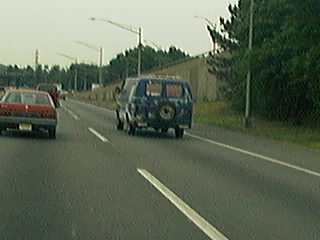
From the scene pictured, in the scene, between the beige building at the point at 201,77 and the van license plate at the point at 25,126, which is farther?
the beige building at the point at 201,77

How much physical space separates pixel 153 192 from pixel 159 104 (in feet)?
49.2

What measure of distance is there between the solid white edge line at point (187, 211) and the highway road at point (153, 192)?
1cm

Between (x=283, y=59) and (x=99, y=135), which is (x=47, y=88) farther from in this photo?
(x=99, y=135)

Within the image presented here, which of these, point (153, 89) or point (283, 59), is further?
point (283, 59)

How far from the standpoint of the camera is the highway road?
945cm

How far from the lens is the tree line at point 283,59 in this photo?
32.4 m

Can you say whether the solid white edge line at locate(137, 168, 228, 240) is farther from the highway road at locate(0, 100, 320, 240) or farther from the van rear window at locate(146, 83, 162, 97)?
the van rear window at locate(146, 83, 162, 97)

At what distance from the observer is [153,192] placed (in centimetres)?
1281

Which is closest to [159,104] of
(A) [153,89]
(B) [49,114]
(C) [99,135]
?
(A) [153,89]

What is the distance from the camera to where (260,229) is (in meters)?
9.68

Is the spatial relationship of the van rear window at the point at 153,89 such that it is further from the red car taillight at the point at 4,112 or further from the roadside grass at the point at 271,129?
the red car taillight at the point at 4,112

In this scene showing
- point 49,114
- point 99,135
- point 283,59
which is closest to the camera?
point 49,114

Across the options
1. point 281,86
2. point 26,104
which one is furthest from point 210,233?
point 281,86

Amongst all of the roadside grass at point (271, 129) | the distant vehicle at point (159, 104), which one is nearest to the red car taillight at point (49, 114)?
the distant vehicle at point (159, 104)
